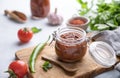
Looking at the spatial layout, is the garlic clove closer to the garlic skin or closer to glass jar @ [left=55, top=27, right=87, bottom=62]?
the garlic skin

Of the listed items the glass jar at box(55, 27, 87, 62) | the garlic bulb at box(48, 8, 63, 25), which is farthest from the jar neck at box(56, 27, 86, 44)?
the garlic bulb at box(48, 8, 63, 25)

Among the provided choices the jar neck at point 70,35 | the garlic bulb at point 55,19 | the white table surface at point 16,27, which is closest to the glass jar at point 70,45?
the jar neck at point 70,35

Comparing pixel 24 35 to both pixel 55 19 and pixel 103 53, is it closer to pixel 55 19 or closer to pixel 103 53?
pixel 55 19

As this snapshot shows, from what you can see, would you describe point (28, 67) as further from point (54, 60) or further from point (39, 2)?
point (39, 2)

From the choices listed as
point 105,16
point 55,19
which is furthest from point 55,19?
point 105,16

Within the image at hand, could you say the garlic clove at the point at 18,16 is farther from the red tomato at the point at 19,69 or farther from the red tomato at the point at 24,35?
the red tomato at the point at 19,69

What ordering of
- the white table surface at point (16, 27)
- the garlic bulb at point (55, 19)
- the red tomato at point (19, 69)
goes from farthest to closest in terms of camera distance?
the garlic bulb at point (55, 19) → the white table surface at point (16, 27) → the red tomato at point (19, 69)

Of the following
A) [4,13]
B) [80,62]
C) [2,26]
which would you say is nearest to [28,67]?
[80,62]
